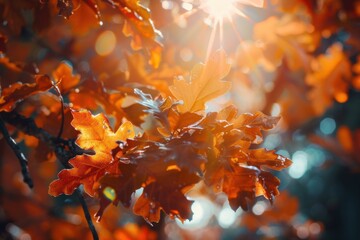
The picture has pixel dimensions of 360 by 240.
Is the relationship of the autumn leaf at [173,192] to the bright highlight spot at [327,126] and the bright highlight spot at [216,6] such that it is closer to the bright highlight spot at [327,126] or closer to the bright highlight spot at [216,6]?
the bright highlight spot at [216,6]

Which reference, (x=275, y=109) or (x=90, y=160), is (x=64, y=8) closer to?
(x=90, y=160)

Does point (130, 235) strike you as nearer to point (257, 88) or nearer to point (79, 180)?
point (257, 88)

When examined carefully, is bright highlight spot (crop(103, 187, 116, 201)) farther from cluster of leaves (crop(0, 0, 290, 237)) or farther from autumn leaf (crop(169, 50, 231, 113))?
autumn leaf (crop(169, 50, 231, 113))

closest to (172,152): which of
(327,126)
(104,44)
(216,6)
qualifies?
(216,6)

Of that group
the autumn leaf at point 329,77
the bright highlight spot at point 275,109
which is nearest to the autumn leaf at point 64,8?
the autumn leaf at point 329,77

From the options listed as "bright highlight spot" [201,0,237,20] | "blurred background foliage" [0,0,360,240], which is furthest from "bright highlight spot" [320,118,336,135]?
"bright highlight spot" [201,0,237,20]

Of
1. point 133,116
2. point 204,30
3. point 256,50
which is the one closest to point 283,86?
point 256,50
